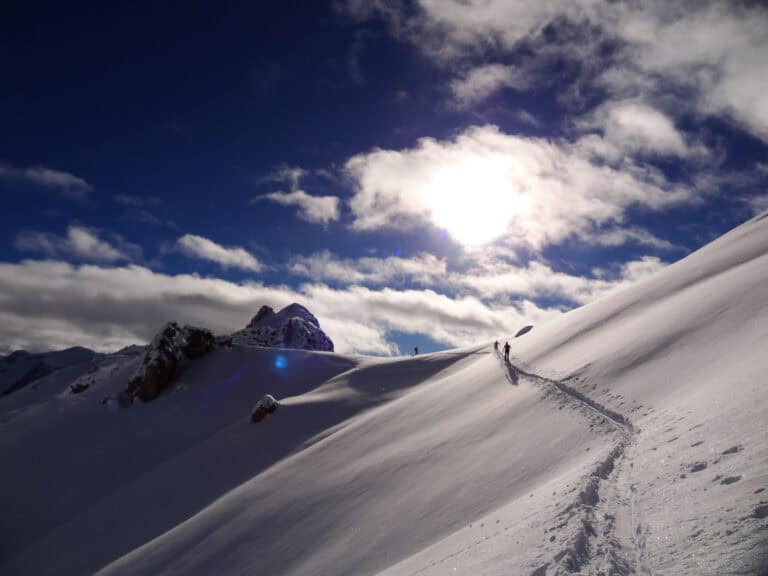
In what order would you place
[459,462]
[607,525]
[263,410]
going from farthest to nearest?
1. [263,410]
2. [459,462]
3. [607,525]

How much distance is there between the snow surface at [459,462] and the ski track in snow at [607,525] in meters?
0.04

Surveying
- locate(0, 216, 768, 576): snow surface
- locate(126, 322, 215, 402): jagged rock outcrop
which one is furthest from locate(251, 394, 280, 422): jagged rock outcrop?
locate(126, 322, 215, 402): jagged rock outcrop

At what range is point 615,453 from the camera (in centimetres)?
1166

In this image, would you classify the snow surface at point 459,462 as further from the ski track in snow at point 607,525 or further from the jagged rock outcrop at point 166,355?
the jagged rock outcrop at point 166,355

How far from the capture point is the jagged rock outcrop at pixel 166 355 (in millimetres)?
47719

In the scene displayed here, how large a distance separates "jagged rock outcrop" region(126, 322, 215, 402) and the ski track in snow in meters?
47.0

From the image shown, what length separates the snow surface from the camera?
8.12 meters

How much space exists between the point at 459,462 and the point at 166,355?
4190cm

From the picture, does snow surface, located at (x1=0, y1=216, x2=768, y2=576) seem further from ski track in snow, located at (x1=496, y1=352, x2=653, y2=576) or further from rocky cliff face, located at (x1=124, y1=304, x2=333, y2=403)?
rocky cliff face, located at (x1=124, y1=304, x2=333, y2=403)

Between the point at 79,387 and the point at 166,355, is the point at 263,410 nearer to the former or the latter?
the point at 166,355

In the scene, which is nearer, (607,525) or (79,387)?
(607,525)

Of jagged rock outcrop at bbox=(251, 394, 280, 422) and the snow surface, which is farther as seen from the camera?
jagged rock outcrop at bbox=(251, 394, 280, 422)

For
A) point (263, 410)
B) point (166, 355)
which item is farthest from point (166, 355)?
point (263, 410)

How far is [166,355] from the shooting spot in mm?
49656
